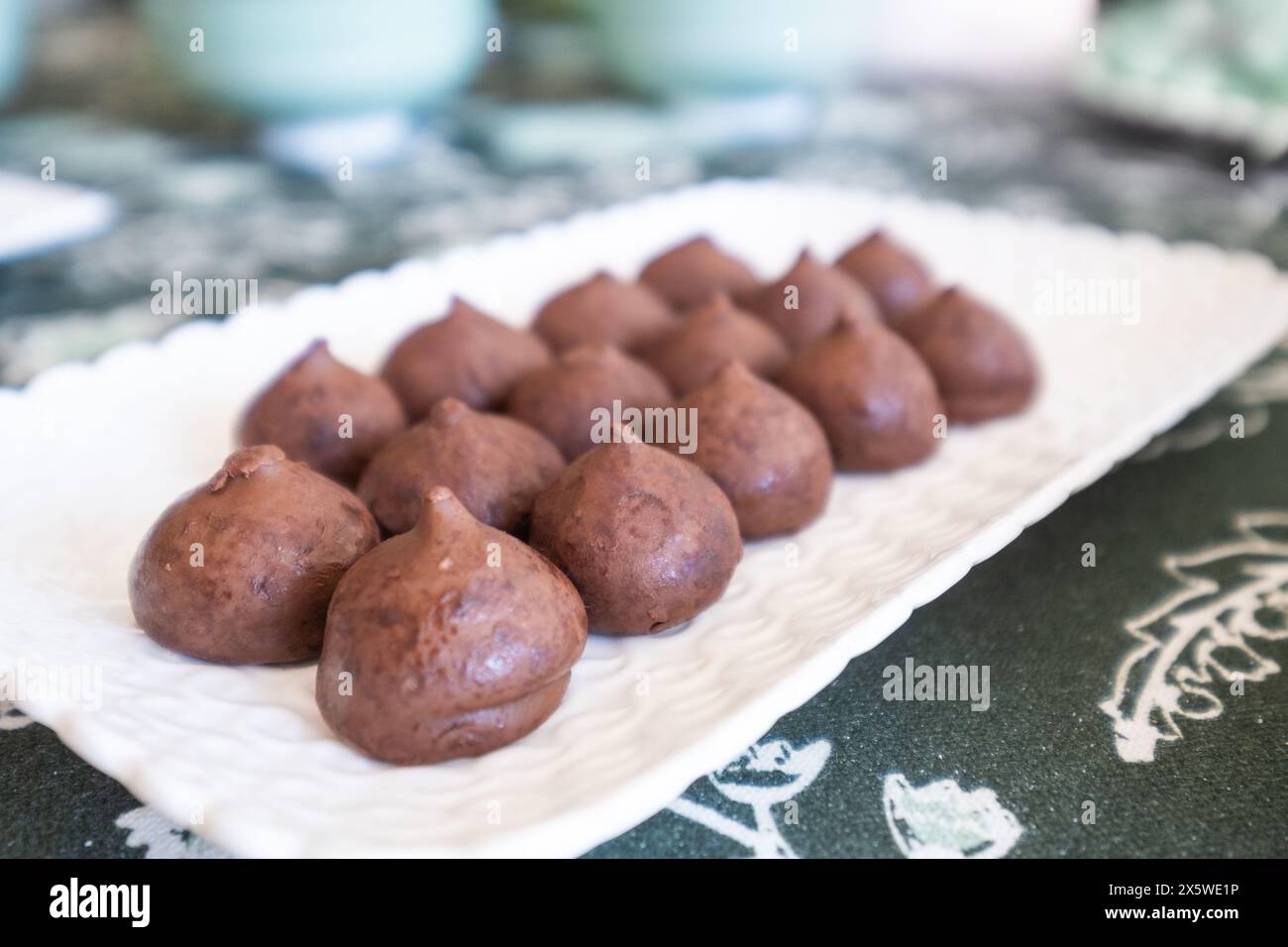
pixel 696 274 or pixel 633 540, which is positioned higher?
pixel 696 274

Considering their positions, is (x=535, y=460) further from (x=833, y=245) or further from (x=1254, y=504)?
(x=833, y=245)

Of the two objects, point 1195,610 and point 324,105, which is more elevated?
point 324,105

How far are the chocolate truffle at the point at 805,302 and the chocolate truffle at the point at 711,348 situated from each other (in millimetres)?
110

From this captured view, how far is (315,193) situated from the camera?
115 inches

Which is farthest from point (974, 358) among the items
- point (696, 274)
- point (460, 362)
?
point (460, 362)

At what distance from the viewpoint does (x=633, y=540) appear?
1.12 metres

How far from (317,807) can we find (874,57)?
15.3 ft

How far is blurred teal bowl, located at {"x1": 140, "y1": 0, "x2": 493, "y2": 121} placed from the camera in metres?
2.77

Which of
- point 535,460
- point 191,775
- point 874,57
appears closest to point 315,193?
point 535,460

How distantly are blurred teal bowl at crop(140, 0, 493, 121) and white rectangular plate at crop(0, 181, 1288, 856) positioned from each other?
104 centimetres

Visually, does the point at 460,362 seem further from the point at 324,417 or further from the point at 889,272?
the point at 889,272

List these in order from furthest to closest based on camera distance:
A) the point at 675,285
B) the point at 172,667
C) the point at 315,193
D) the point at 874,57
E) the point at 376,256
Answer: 1. the point at 874,57
2. the point at 315,193
3. the point at 376,256
4. the point at 675,285
5. the point at 172,667

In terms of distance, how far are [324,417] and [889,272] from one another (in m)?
0.94

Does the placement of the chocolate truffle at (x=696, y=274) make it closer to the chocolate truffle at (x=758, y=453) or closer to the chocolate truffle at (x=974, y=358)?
the chocolate truffle at (x=974, y=358)
